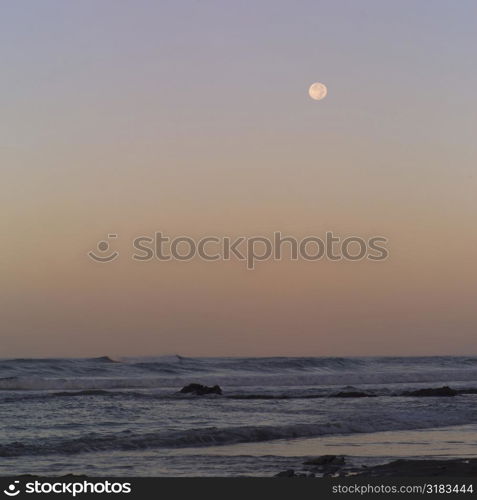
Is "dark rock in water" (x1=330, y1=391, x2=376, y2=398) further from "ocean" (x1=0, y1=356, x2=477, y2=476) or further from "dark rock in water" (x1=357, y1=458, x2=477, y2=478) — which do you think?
"dark rock in water" (x1=357, y1=458, x2=477, y2=478)

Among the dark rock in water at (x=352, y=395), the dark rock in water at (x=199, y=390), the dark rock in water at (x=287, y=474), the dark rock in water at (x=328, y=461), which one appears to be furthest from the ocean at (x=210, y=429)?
the dark rock in water at (x=199, y=390)

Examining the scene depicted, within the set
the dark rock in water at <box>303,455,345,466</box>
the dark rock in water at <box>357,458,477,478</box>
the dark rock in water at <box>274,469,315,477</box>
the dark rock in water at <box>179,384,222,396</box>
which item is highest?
the dark rock in water at <box>179,384,222,396</box>

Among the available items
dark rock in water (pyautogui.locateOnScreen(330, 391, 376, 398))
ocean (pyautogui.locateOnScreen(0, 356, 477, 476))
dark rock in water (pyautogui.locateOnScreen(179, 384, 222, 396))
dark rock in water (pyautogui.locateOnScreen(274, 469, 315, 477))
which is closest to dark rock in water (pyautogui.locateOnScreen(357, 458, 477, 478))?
dark rock in water (pyautogui.locateOnScreen(274, 469, 315, 477))

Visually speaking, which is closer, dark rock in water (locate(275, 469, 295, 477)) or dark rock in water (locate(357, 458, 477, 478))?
dark rock in water (locate(357, 458, 477, 478))

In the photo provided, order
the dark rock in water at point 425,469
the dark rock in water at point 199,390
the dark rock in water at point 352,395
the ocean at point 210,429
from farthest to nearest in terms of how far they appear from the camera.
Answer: the dark rock in water at point 199,390
the dark rock in water at point 352,395
the ocean at point 210,429
the dark rock in water at point 425,469

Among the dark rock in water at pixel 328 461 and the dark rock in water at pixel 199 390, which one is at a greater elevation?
the dark rock in water at pixel 199 390

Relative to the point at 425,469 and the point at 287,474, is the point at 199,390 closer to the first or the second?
the point at 287,474

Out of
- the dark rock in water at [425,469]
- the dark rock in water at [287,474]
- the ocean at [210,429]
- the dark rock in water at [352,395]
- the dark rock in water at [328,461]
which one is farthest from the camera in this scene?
the dark rock in water at [352,395]

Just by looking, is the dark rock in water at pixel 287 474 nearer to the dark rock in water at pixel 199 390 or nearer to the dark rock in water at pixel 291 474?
the dark rock in water at pixel 291 474

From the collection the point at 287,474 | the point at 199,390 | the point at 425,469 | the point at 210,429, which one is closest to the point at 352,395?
the point at 199,390

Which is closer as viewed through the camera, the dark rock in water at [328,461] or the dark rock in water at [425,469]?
the dark rock in water at [425,469]

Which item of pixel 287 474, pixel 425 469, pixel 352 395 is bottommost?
pixel 287 474

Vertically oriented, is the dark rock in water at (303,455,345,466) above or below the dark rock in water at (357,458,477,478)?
below

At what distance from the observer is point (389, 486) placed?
13.6 metres
